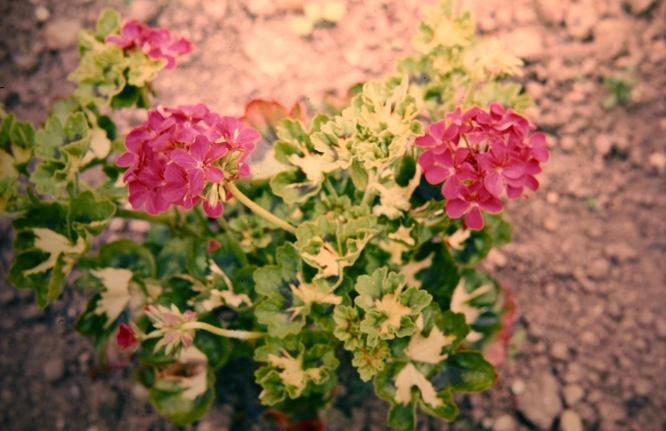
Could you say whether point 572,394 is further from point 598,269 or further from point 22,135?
point 22,135

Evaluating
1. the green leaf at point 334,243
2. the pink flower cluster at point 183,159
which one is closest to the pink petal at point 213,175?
the pink flower cluster at point 183,159

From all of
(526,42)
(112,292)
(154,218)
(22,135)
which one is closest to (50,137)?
(22,135)

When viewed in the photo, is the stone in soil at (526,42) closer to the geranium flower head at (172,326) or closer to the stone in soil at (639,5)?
the stone in soil at (639,5)

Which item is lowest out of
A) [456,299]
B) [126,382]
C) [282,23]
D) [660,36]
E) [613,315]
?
[126,382]

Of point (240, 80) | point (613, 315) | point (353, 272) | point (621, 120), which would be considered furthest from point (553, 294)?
point (240, 80)

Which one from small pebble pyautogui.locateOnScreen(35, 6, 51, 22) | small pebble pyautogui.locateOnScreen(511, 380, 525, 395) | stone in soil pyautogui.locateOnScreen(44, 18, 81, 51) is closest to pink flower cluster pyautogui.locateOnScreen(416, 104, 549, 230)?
small pebble pyautogui.locateOnScreen(511, 380, 525, 395)

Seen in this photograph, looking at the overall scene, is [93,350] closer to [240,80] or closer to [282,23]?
[240,80]
